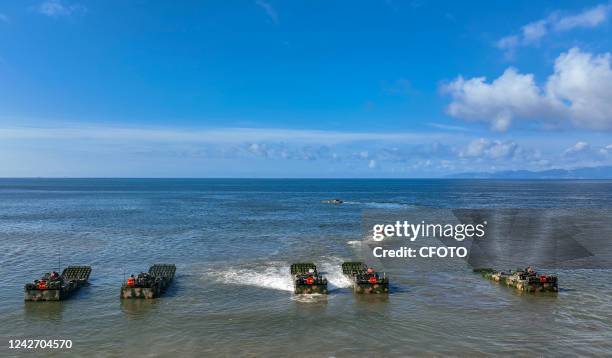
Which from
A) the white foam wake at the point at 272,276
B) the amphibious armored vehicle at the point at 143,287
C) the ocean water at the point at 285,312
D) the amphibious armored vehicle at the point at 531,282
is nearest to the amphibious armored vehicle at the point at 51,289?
the ocean water at the point at 285,312

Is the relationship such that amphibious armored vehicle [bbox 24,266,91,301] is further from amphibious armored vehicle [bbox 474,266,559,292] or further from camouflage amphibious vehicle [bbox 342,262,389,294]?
amphibious armored vehicle [bbox 474,266,559,292]

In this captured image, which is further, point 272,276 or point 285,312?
point 272,276

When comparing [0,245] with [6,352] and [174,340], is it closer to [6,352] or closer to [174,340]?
[6,352]

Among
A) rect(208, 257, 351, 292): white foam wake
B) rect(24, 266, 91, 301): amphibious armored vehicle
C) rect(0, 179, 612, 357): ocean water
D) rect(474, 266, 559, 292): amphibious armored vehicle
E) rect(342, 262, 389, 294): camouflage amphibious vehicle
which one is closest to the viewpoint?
Result: rect(0, 179, 612, 357): ocean water

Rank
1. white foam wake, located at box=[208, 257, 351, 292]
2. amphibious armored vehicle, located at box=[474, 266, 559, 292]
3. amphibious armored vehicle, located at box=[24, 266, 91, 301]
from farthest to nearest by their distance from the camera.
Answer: white foam wake, located at box=[208, 257, 351, 292] < amphibious armored vehicle, located at box=[474, 266, 559, 292] < amphibious armored vehicle, located at box=[24, 266, 91, 301]

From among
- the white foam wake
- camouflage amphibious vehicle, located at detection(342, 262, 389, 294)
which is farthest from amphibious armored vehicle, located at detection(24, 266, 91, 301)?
camouflage amphibious vehicle, located at detection(342, 262, 389, 294)

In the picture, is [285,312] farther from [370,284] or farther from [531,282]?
[531,282]

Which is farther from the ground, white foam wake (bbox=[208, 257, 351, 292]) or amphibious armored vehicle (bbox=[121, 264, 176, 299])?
amphibious armored vehicle (bbox=[121, 264, 176, 299])

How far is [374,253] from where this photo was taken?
209 ft

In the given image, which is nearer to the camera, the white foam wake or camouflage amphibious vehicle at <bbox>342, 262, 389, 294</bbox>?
camouflage amphibious vehicle at <bbox>342, 262, 389, 294</bbox>

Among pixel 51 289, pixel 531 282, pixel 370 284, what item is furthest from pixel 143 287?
pixel 531 282

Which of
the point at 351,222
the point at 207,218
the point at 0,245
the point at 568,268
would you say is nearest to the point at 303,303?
the point at 568,268

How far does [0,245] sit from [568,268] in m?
78.3

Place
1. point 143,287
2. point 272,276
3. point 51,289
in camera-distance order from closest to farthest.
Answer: point 51,289 < point 143,287 < point 272,276
